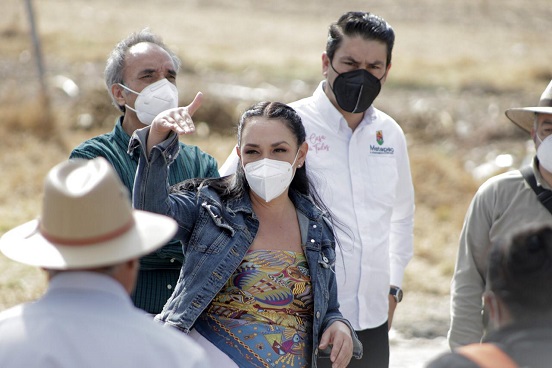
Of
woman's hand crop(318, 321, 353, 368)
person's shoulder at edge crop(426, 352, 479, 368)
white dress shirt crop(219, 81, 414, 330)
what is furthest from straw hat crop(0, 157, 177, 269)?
white dress shirt crop(219, 81, 414, 330)

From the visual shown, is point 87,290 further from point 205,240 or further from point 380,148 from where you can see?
point 380,148

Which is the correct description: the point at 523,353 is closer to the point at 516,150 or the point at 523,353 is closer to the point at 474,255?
the point at 474,255

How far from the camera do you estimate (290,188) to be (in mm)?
3801

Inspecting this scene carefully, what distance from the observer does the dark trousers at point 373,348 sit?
4.24 m

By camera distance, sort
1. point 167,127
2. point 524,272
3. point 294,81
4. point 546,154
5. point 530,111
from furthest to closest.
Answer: point 294,81, point 530,111, point 546,154, point 167,127, point 524,272

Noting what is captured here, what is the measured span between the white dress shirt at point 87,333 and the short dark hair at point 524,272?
2.68 feet

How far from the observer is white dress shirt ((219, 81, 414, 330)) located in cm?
425

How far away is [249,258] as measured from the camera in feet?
11.2

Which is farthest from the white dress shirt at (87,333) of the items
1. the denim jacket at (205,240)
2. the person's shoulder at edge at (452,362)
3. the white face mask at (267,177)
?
the white face mask at (267,177)

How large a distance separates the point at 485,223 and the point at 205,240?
1216 mm

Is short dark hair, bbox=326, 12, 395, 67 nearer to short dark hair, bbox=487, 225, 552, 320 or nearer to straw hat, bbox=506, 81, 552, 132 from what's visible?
straw hat, bbox=506, 81, 552, 132

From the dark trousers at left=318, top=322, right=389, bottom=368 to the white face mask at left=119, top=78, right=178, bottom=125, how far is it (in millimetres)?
1356

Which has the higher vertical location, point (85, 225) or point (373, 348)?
point (85, 225)

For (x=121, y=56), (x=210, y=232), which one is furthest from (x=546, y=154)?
(x=121, y=56)
